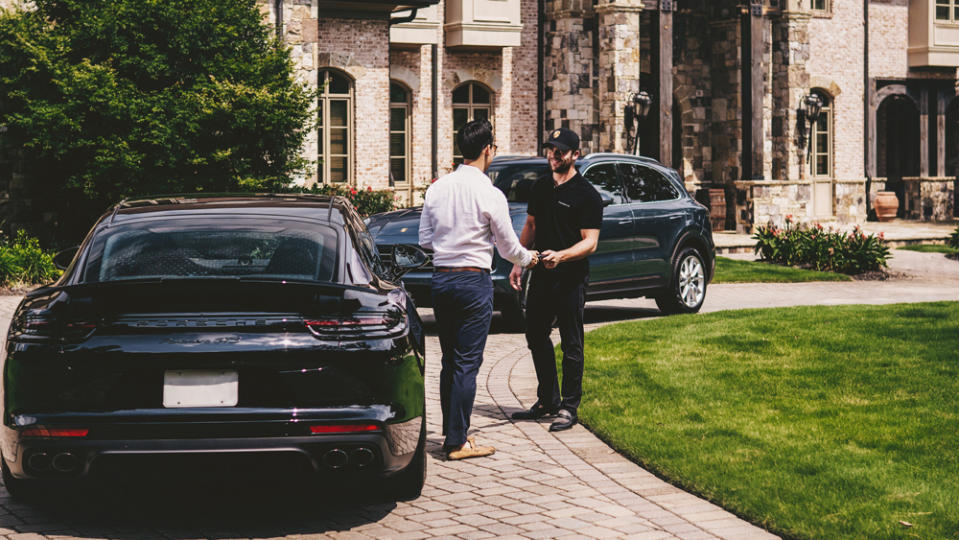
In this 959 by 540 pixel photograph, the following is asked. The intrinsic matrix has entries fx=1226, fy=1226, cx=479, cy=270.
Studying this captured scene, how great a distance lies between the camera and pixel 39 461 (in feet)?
17.0

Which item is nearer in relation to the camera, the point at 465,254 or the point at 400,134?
the point at 465,254

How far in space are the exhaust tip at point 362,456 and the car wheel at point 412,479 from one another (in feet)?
1.58

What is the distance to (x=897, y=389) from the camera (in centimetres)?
907

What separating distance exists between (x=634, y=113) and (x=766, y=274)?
9.50m

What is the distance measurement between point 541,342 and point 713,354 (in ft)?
10.6

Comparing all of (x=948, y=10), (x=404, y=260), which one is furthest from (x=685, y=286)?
(x=948, y=10)

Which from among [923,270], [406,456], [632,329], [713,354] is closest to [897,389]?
[713,354]

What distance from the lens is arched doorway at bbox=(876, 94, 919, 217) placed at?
36.8m

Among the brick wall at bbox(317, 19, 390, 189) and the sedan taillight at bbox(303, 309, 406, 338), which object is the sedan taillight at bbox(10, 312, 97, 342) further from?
the brick wall at bbox(317, 19, 390, 189)

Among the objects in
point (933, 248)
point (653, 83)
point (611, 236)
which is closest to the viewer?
point (611, 236)

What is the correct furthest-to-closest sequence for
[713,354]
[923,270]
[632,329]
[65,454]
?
[923,270] < [632,329] < [713,354] < [65,454]

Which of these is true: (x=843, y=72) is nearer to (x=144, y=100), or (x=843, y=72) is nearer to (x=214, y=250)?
(x=144, y=100)

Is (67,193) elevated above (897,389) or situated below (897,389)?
above

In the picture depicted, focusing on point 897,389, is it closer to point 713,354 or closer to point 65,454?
point 713,354
